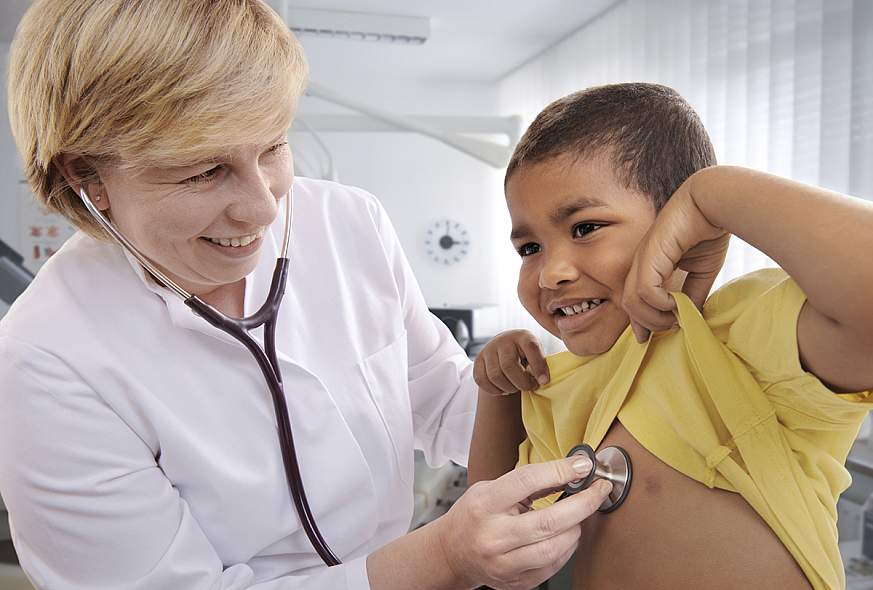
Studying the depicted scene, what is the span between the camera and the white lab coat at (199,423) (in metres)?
0.84

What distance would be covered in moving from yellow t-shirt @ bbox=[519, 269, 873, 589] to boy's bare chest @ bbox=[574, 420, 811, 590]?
0.02 meters

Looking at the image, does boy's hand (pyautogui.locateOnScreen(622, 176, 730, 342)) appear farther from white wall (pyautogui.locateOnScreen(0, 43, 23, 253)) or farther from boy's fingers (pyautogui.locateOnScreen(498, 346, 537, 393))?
white wall (pyautogui.locateOnScreen(0, 43, 23, 253))

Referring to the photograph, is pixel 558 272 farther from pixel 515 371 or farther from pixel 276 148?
pixel 276 148

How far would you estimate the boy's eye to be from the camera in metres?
0.89

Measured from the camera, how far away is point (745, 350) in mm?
696

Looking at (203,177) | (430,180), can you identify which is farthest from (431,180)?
(203,177)

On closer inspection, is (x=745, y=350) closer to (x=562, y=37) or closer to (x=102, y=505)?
(x=102, y=505)

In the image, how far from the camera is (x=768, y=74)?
119 inches

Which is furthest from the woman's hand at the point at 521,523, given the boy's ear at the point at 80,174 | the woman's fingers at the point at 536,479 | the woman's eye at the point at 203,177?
the boy's ear at the point at 80,174

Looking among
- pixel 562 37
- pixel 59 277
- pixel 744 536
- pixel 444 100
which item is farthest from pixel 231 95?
pixel 444 100

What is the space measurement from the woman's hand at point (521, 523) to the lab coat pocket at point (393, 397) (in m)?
0.33

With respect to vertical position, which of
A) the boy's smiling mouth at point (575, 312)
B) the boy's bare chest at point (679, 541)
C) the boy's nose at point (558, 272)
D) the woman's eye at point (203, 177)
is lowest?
the boy's bare chest at point (679, 541)

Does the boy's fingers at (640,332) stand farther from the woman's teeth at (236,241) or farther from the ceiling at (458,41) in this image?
the ceiling at (458,41)

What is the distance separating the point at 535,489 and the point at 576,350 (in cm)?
23
